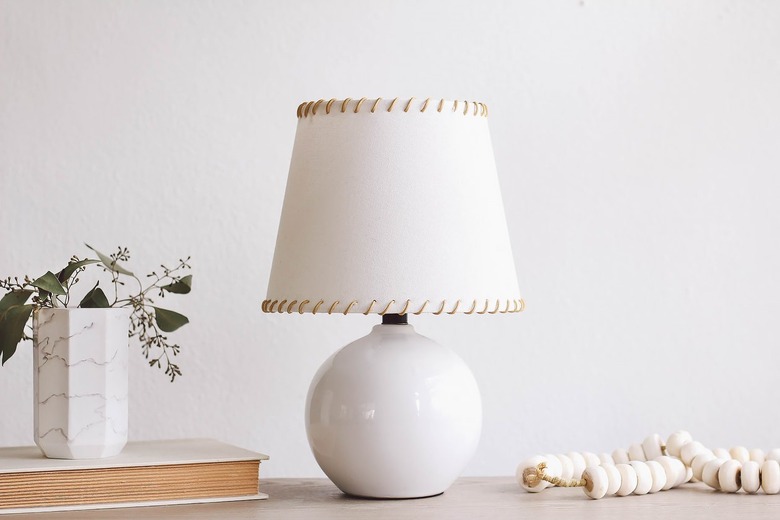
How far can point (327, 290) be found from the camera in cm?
104

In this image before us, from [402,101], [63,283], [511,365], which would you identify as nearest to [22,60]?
[63,283]

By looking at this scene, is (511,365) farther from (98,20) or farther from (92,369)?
(98,20)

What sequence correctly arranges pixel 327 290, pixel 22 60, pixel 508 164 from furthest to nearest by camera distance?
1. pixel 508 164
2. pixel 22 60
3. pixel 327 290

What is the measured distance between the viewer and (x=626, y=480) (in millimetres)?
1154

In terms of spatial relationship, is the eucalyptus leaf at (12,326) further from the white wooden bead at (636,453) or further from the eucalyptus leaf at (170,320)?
the white wooden bead at (636,453)

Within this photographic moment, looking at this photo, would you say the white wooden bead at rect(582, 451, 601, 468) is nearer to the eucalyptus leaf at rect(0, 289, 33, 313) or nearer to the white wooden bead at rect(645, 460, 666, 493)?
the white wooden bead at rect(645, 460, 666, 493)

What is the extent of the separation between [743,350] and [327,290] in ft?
2.83

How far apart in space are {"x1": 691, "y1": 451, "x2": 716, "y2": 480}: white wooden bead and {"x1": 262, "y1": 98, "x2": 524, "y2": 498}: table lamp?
306 millimetres

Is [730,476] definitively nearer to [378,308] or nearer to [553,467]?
[553,467]

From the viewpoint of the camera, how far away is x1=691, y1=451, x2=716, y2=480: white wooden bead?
3.92 feet

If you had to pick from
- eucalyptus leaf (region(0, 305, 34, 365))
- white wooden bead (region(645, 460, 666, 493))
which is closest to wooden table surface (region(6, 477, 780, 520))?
white wooden bead (region(645, 460, 666, 493))

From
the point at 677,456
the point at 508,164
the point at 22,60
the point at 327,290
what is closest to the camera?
the point at 327,290

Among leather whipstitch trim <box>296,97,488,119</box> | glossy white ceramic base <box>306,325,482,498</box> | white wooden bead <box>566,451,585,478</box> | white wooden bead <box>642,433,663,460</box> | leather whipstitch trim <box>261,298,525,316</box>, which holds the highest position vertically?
leather whipstitch trim <box>296,97,488,119</box>

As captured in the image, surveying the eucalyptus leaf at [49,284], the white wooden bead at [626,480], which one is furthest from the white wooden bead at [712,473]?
the eucalyptus leaf at [49,284]
